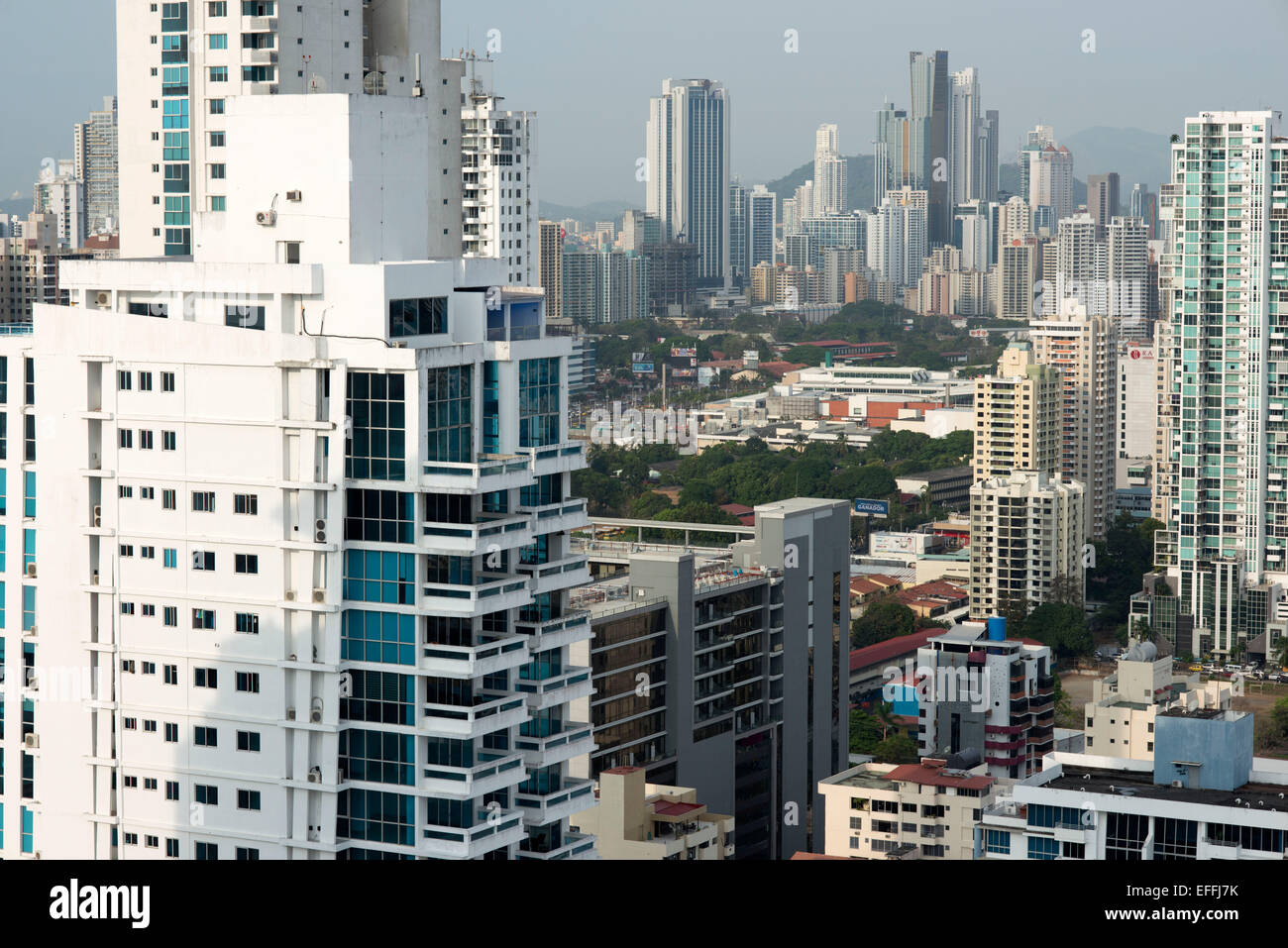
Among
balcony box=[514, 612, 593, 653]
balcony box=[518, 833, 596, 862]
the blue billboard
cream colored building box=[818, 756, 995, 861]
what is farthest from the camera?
the blue billboard

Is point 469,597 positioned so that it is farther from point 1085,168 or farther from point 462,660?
point 1085,168

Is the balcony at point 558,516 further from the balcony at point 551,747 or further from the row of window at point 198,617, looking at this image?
the row of window at point 198,617

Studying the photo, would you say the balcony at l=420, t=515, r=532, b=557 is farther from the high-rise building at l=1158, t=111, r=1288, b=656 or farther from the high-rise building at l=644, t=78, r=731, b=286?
the high-rise building at l=644, t=78, r=731, b=286

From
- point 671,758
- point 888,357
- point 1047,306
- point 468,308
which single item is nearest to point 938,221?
point 1047,306

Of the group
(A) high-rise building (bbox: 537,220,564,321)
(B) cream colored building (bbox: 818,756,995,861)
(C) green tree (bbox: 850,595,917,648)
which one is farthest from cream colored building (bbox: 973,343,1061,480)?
Result: (A) high-rise building (bbox: 537,220,564,321)

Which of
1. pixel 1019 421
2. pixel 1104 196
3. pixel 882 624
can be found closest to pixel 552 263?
pixel 1104 196

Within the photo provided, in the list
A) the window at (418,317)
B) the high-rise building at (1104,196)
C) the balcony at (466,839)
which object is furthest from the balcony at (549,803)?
the high-rise building at (1104,196)
